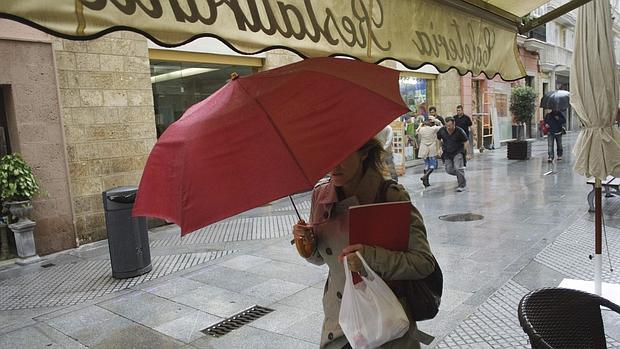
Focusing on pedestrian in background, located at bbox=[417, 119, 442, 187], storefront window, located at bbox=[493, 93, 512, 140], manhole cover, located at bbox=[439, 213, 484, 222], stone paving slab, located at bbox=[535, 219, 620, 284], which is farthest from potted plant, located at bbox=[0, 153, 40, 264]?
storefront window, located at bbox=[493, 93, 512, 140]

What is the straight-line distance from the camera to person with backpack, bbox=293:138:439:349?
1941 millimetres

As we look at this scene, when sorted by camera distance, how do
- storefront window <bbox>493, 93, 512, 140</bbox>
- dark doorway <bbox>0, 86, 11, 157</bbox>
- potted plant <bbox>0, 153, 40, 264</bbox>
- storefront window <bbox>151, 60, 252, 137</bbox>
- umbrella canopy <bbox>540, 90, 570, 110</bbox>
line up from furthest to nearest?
1. storefront window <bbox>493, 93, 512, 140</bbox>
2. umbrella canopy <bbox>540, 90, 570, 110</bbox>
3. storefront window <bbox>151, 60, 252, 137</bbox>
4. dark doorway <bbox>0, 86, 11, 157</bbox>
5. potted plant <bbox>0, 153, 40, 264</bbox>

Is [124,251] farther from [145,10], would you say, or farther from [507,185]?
[507,185]

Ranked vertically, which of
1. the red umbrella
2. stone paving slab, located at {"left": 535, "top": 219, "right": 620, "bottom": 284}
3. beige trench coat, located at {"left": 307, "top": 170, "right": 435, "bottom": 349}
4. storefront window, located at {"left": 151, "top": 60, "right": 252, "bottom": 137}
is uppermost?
storefront window, located at {"left": 151, "top": 60, "right": 252, "bottom": 137}

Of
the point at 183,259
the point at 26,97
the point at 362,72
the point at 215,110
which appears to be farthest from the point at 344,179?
the point at 26,97

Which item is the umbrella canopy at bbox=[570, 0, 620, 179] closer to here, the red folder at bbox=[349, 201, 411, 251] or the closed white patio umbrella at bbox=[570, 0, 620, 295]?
the closed white patio umbrella at bbox=[570, 0, 620, 295]

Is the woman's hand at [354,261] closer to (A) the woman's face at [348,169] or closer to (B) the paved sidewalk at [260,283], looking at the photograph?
(A) the woman's face at [348,169]

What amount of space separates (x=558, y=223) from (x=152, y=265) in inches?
244

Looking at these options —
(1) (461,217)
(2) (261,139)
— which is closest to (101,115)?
(1) (461,217)

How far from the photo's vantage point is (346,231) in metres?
2.13

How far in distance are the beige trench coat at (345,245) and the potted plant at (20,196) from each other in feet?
20.3

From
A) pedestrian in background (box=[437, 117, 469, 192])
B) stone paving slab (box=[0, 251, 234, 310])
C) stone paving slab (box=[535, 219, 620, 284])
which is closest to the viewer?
stone paving slab (box=[535, 219, 620, 284])

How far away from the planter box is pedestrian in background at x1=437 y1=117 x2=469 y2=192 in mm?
6376

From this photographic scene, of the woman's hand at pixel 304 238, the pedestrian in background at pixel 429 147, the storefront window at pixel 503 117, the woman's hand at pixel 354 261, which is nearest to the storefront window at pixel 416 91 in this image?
the pedestrian in background at pixel 429 147
